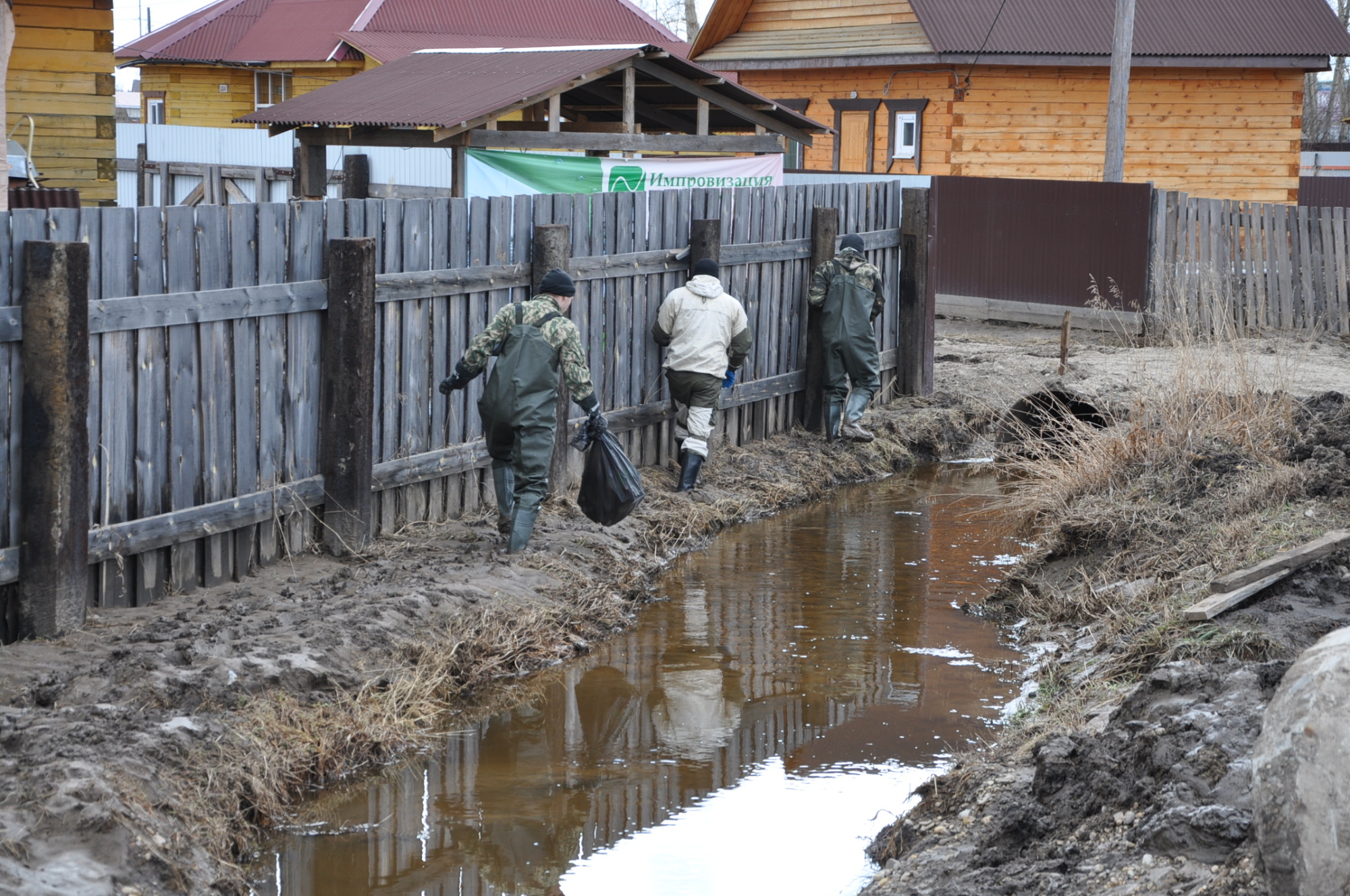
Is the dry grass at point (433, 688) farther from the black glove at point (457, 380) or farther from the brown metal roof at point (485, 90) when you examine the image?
the brown metal roof at point (485, 90)

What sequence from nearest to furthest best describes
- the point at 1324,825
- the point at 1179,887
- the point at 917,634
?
the point at 1324,825 → the point at 1179,887 → the point at 917,634

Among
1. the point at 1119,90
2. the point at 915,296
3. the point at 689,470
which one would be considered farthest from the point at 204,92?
the point at 689,470

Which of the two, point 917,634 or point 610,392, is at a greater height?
point 610,392

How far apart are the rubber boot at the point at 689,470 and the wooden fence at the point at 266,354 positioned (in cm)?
38

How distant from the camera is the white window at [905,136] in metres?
23.6

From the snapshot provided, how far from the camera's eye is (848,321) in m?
11.1

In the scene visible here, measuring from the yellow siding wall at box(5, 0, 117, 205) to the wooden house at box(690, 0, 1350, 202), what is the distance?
12974 millimetres

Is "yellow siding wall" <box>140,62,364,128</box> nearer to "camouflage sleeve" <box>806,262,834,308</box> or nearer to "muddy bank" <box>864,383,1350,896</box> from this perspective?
"camouflage sleeve" <box>806,262,834,308</box>

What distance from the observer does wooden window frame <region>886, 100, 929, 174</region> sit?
23359mm

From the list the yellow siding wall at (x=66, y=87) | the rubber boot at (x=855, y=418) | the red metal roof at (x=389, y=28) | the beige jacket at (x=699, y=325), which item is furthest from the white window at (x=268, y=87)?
the beige jacket at (x=699, y=325)

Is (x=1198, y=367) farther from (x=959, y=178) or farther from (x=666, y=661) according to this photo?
(x=959, y=178)

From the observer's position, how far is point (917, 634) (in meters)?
7.29

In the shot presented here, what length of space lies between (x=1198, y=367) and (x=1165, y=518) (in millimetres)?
1802

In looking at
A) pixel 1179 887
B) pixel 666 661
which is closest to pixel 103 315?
pixel 666 661
